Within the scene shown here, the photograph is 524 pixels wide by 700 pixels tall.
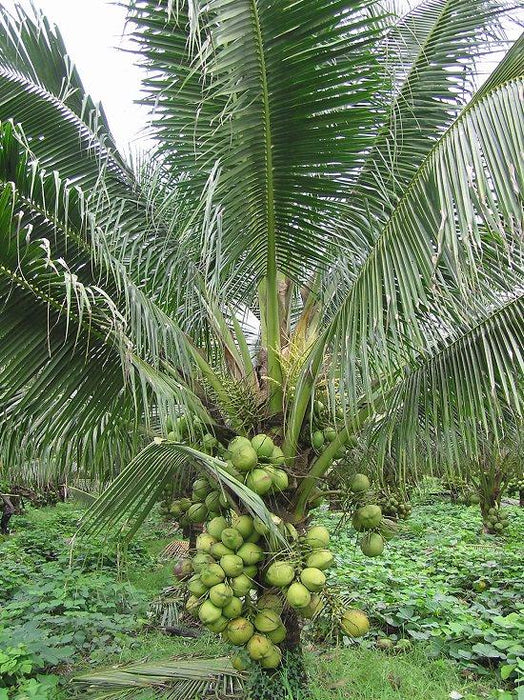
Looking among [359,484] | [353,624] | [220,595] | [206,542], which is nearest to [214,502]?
[206,542]

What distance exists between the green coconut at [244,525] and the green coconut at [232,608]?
27 centimetres

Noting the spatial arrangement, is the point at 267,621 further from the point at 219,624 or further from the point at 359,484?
the point at 359,484

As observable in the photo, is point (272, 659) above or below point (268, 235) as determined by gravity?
below

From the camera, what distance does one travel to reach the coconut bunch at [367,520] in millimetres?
2785

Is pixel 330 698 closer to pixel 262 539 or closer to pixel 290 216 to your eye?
pixel 262 539

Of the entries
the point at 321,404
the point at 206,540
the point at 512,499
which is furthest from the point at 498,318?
the point at 512,499

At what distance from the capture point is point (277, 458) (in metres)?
2.66

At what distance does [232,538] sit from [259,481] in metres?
0.28

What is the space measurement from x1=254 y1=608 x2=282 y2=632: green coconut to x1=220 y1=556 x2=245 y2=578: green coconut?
0.81 ft

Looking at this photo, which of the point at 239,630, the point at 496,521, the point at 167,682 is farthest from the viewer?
the point at 496,521

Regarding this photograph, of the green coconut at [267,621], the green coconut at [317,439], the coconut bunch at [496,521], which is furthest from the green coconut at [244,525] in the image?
the coconut bunch at [496,521]

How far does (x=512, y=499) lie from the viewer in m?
15.2

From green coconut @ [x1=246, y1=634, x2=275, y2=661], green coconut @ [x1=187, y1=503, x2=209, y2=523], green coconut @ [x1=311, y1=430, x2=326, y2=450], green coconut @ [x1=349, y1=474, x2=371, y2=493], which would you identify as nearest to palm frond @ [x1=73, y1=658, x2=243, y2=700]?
green coconut @ [x1=246, y1=634, x2=275, y2=661]

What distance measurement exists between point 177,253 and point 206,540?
1472mm
